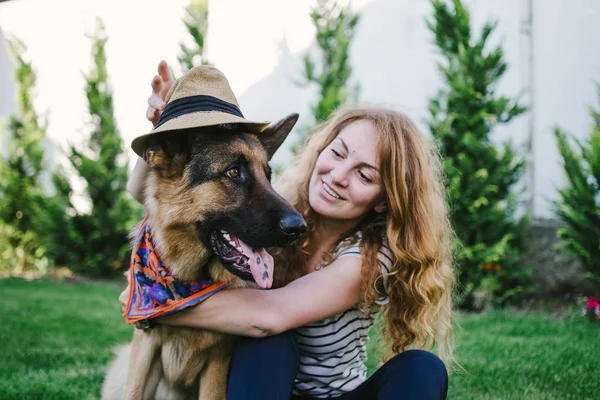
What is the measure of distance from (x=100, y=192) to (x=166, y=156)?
706 centimetres

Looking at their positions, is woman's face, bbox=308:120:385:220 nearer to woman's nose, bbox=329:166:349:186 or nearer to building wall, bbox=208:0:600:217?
woman's nose, bbox=329:166:349:186

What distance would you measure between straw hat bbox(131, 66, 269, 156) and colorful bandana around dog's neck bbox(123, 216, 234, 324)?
48 centimetres

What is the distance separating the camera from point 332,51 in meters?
7.43

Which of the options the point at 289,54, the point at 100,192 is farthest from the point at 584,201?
the point at 100,192

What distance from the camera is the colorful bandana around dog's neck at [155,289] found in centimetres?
224

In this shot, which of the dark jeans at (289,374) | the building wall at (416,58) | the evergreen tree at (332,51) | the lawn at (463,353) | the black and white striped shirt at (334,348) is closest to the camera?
the dark jeans at (289,374)

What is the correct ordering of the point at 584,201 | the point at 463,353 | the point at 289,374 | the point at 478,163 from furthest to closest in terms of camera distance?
the point at 478,163
the point at 584,201
the point at 463,353
the point at 289,374

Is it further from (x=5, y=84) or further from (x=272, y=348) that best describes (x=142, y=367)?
(x=5, y=84)

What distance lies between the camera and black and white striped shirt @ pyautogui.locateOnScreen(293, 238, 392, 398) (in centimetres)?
240

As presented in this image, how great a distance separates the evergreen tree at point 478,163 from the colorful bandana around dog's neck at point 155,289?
413 cm

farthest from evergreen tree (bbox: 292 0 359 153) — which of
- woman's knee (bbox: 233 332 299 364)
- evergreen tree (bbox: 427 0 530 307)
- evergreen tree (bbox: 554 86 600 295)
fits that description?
woman's knee (bbox: 233 332 299 364)

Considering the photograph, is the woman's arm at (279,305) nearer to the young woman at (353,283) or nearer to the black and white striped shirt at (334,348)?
the young woman at (353,283)

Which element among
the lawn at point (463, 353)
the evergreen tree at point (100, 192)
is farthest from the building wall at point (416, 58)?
the evergreen tree at point (100, 192)

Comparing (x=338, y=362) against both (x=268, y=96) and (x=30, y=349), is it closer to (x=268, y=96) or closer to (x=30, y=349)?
(x=30, y=349)
